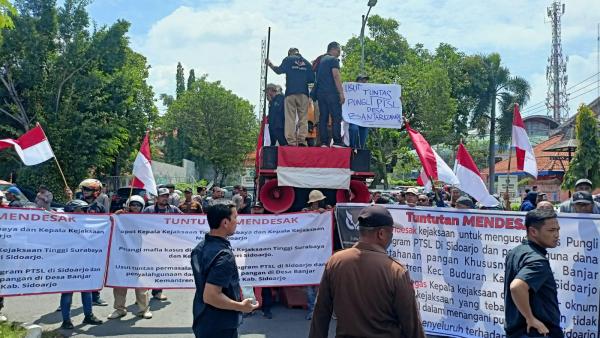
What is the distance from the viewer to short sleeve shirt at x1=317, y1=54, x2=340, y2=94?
366 inches

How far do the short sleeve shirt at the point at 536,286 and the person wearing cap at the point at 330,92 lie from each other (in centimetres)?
576

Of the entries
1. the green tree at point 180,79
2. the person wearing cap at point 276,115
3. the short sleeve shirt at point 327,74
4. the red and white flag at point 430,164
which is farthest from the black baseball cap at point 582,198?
the green tree at point 180,79

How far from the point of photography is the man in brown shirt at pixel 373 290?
317 centimetres

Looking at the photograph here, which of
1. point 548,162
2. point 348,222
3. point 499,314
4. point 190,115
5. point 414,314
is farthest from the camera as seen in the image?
point 190,115

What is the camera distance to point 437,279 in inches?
252

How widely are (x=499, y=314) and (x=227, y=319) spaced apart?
3191 millimetres

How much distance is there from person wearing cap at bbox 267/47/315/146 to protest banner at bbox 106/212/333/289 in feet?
7.32

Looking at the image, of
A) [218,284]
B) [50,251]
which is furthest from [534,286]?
[50,251]

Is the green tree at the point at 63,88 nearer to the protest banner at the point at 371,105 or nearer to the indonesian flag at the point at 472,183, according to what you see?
the protest banner at the point at 371,105

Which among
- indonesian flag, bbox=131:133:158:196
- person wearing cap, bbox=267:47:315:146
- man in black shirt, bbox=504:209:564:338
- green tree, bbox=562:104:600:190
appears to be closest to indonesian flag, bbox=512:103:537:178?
person wearing cap, bbox=267:47:315:146

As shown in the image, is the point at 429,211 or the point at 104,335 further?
the point at 104,335

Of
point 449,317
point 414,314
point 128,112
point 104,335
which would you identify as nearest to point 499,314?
point 449,317

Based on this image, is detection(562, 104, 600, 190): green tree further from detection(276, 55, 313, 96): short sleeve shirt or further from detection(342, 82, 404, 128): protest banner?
detection(276, 55, 313, 96): short sleeve shirt

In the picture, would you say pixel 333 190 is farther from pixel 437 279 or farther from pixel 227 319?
pixel 227 319
